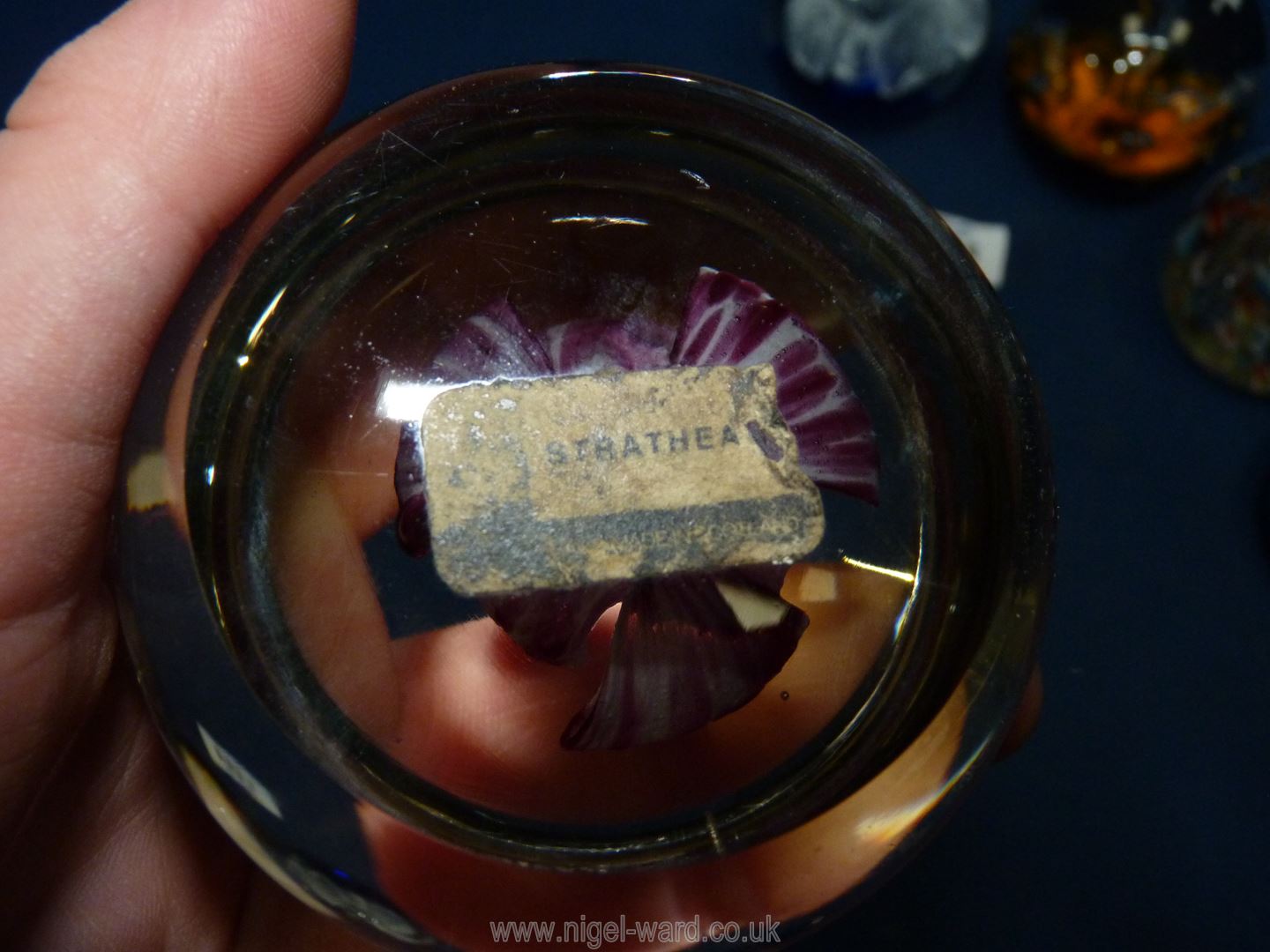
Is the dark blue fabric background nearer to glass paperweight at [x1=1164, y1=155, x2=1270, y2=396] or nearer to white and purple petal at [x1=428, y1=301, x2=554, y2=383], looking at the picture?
glass paperweight at [x1=1164, y1=155, x2=1270, y2=396]

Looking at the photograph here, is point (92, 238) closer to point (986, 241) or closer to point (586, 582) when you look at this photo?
point (586, 582)

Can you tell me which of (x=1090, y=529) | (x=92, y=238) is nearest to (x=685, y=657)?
(x=92, y=238)

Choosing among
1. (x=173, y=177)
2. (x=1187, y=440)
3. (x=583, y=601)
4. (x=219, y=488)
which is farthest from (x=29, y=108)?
(x=1187, y=440)

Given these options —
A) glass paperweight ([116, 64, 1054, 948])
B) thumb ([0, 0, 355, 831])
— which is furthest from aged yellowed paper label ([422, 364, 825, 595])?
thumb ([0, 0, 355, 831])

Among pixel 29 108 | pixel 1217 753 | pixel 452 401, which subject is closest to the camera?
pixel 452 401

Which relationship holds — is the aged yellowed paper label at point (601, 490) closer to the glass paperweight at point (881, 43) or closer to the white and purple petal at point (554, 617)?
the white and purple petal at point (554, 617)

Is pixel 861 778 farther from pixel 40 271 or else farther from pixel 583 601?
pixel 40 271


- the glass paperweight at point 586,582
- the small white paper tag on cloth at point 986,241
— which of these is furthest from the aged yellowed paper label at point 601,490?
the small white paper tag on cloth at point 986,241
